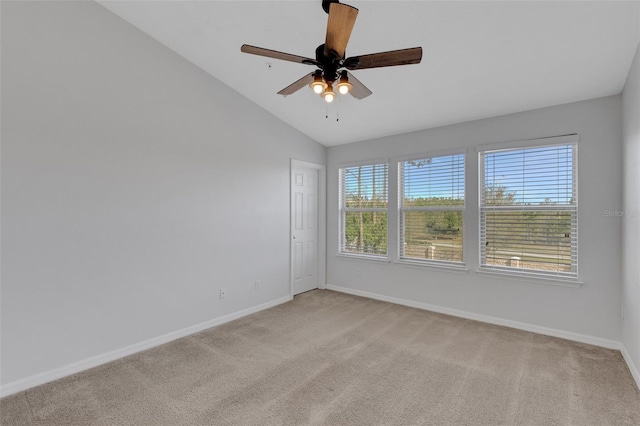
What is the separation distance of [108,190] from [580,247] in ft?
15.5

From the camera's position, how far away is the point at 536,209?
133 inches

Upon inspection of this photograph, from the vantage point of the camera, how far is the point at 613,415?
1997 millimetres

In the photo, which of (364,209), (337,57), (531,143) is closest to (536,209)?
(531,143)

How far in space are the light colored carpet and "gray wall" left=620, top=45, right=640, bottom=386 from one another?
34cm

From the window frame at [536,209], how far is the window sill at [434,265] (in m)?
0.21

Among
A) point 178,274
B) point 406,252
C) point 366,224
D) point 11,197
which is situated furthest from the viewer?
point 366,224

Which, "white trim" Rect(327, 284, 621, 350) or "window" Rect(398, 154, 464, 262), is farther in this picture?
"window" Rect(398, 154, 464, 262)

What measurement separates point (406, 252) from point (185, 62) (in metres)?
3.75

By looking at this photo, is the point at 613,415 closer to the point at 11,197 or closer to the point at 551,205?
the point at 551,205

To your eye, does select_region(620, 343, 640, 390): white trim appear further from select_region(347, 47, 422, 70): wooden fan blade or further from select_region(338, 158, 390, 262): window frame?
select_region(347, 47, 422, 70): wooden fan blade

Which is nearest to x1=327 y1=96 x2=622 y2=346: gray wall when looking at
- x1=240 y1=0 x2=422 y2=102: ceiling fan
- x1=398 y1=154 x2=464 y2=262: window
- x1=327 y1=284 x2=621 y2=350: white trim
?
x1=327 y1=284 x2=621 y2=350: white trim

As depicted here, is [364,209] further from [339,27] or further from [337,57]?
[339,27]

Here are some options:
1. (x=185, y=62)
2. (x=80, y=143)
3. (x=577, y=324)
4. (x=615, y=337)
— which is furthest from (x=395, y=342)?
(x=185, y=62)

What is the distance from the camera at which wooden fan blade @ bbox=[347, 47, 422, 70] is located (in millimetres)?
1818
